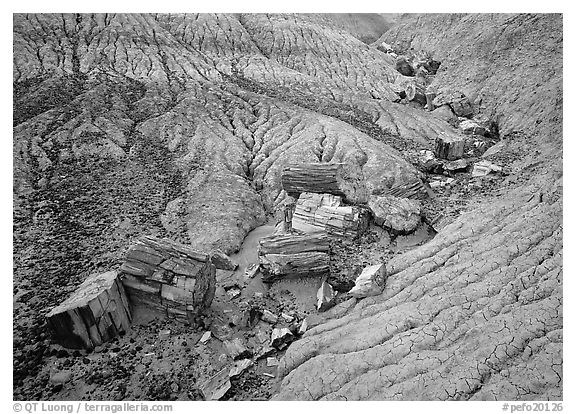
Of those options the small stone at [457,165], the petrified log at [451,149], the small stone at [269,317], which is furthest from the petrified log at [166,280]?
the petrified log at [451,149]

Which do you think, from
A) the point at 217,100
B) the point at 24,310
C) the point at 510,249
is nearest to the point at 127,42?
the point at 217,100

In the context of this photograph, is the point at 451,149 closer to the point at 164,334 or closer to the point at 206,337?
the point at 206,337

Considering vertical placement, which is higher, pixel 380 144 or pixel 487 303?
pixel 380 144

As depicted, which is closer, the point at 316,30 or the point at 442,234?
the point at 442,234

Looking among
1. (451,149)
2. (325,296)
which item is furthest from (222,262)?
(451,149)

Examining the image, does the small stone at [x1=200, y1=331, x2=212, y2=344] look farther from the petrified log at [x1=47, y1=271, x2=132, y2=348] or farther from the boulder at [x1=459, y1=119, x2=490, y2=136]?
the boulder at [x1=459, y1=119, x2=490, y2=136]
